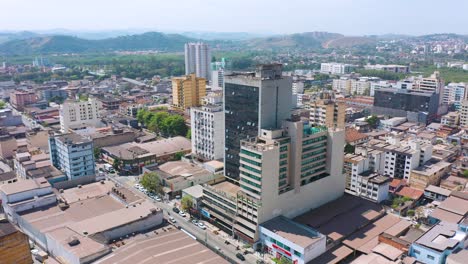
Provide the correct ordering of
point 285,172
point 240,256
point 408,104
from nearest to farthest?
1. point 240,256
2. point 285,172
3. point 408,104

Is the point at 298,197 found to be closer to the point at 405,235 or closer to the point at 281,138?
the point at 281,138

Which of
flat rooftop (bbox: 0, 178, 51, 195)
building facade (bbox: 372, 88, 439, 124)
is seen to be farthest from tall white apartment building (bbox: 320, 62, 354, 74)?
flat rooftop (bbox: 0, 178, 51, 195)

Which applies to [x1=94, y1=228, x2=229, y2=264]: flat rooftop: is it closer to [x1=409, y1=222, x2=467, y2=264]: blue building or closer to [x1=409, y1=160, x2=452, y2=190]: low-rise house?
[x1=409, y1=222, x2=467, y2=264]: blue building

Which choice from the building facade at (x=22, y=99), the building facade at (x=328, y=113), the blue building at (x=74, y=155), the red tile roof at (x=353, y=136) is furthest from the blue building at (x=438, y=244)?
the building facade at (x=22, y=99)

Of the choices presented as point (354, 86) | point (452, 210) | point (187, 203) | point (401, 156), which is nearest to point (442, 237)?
point (452, 210)

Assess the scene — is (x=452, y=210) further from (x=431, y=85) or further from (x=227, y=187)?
(x=431, y=85)
